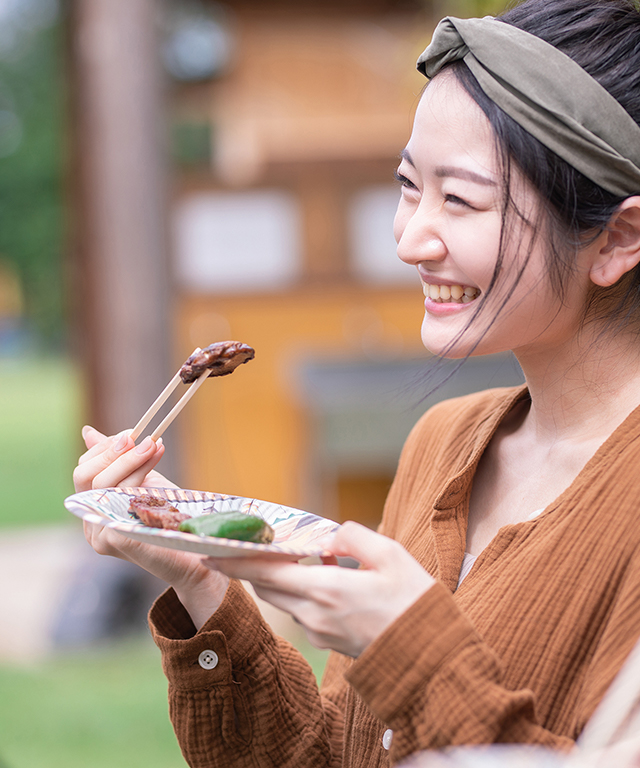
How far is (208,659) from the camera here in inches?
58.3

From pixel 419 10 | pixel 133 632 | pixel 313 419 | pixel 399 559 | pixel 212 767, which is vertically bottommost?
pixel 133 632

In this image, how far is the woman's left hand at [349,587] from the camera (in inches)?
44.0

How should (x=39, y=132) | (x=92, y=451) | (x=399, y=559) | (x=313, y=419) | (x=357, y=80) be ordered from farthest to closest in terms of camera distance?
(x=39, y=132)
(x=357, y=80)
(x=313, y=419)
(x=92, y=451)
(x=399, y=559)

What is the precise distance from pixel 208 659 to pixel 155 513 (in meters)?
0.33

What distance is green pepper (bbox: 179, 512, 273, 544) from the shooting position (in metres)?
1.17

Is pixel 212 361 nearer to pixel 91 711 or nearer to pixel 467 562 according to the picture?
pixel 467 562

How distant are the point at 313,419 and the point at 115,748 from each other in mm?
2506

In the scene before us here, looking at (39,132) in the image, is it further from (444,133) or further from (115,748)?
(444,133)

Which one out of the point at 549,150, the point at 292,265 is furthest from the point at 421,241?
the point at 292,265

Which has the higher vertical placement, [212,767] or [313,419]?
[212,767]

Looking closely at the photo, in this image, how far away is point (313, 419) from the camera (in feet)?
19.5

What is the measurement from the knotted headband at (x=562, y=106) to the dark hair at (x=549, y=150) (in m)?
0.01

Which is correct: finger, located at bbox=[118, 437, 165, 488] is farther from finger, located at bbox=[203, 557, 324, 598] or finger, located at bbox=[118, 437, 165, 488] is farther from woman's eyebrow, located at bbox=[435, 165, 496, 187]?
woman's eyebrow, located at bbox=[435, 165, 496, 187]

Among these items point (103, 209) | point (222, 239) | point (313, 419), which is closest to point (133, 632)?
point (313, 419)
